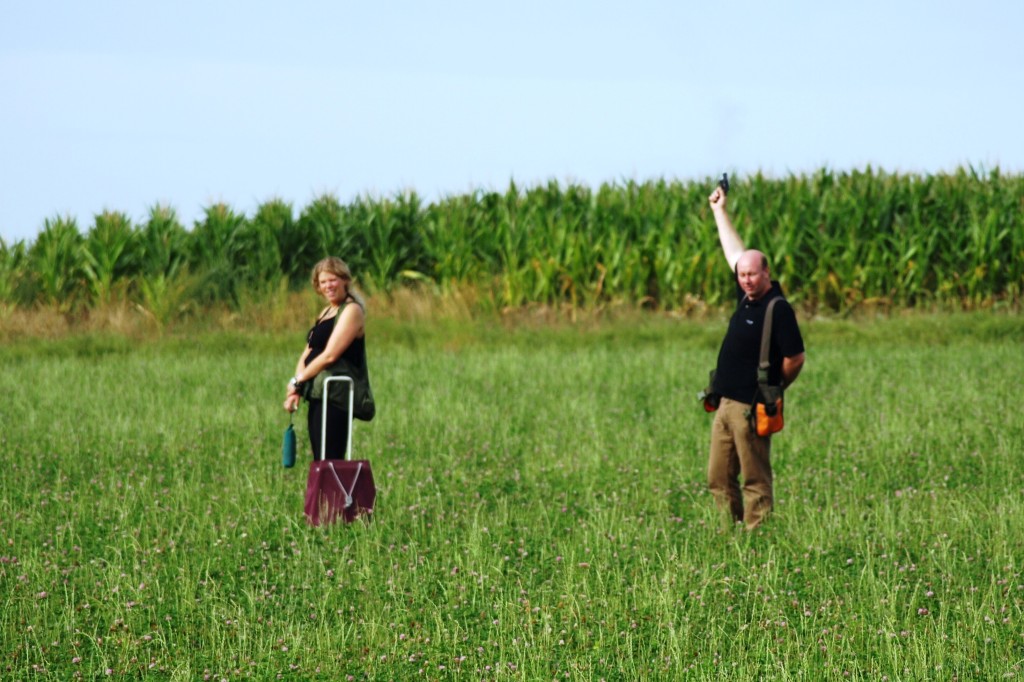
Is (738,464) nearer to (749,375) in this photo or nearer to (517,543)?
(749,375)

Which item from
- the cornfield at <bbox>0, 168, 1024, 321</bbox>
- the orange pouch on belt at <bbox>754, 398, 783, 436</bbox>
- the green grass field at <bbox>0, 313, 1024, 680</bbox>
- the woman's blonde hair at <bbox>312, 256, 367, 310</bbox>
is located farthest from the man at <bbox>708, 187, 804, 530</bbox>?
the cornfield at <bbox>0, 168, 1024, 321</bbox>

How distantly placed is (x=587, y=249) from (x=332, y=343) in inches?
735

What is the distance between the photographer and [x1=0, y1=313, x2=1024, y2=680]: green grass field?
6922mm

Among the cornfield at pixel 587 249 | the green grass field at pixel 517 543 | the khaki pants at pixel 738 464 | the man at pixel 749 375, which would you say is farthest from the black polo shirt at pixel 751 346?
the cornfield at pixel 587 249

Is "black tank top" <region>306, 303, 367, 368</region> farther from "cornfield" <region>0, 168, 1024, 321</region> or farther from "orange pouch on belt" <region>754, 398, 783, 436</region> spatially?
"cornfield" <region>0, 168, 1024, 321</region>

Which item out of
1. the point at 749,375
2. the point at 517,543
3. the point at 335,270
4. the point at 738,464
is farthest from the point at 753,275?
the point at 335,270

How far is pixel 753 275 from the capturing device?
9172 mm

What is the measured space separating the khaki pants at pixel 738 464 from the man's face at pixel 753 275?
838 millimetres

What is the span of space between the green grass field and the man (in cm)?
35

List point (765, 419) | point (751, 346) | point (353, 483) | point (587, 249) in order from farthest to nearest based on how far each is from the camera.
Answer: point (587, 249)
point (353, 483)
point (751, 346)
point (765, 419)

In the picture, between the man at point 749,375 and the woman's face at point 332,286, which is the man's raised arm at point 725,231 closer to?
the man at point 749,375

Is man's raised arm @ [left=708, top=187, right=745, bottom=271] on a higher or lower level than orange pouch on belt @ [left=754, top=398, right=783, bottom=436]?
higher

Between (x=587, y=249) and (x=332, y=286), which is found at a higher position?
(x=587, y=249)

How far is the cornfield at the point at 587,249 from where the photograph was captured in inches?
1101
